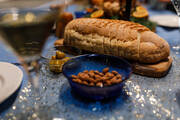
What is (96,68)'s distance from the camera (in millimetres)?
664

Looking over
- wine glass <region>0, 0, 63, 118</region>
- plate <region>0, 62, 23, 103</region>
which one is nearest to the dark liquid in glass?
wine glass <region>0, 0, 63, 118</region>

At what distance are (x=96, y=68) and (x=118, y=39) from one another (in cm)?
17

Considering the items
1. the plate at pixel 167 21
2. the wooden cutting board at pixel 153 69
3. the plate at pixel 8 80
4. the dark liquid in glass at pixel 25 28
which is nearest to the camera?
the dark liquid in glass at pixel 25 28

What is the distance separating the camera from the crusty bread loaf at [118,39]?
0.68m

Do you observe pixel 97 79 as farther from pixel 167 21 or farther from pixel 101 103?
pixel 167 21

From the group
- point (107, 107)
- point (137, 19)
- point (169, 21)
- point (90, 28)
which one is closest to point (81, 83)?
point (107, 107)

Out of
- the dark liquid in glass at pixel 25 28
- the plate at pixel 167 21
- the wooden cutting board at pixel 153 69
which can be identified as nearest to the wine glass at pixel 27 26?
the dark liquid in glass at pixel 25 28

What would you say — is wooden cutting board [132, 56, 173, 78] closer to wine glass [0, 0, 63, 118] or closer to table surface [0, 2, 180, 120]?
table surface [0, 2, 180, 120]

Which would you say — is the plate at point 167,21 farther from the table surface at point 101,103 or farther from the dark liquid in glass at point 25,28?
the dark liquid in glass at point 25,28

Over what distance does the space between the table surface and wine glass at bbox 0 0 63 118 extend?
0.15 m

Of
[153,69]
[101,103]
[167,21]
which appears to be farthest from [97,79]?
[167,21]

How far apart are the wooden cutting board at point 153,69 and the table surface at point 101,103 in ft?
0.07

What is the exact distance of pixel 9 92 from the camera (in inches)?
18.7

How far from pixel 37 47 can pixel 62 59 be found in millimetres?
299
